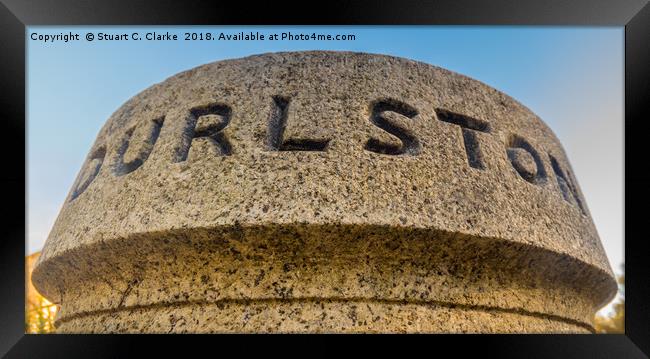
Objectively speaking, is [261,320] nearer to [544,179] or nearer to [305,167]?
[305,167]

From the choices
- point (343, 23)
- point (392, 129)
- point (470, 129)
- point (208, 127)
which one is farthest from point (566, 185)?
point (208, 127)

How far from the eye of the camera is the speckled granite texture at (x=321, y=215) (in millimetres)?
2004

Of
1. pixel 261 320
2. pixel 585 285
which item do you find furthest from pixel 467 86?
pixel 261 320

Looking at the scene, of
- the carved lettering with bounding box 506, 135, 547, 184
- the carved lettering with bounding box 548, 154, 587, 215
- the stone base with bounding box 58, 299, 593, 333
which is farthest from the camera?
the carved lettering with bounding box 548, 154, 587, 215

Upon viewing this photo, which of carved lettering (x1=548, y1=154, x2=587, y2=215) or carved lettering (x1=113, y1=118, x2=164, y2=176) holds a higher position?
carved lettering (x1=113, y1=118, x2=164, y2=176)

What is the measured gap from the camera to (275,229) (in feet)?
6.38

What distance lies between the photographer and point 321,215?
1.94 meters

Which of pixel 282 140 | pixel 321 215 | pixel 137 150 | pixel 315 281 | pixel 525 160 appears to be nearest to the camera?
pixel 321 215

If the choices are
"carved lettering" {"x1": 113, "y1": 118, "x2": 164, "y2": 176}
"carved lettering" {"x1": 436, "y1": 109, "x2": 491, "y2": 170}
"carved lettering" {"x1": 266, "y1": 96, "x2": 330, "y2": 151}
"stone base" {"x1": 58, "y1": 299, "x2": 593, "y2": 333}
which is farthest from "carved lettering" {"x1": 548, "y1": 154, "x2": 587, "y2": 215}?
"carved lettering" {"x1": 113, "y1": 118, "x2": 164, "y2": 176}

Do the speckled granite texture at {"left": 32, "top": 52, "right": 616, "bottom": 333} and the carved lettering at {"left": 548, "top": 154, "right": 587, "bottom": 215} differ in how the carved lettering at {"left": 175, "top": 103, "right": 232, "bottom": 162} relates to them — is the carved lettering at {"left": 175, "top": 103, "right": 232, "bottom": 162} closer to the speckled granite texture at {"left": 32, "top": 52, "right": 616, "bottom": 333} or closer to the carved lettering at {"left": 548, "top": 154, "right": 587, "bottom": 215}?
the speckled granite texture at {"left": 32, "top": 52, "right": 616, "bottom": 333}

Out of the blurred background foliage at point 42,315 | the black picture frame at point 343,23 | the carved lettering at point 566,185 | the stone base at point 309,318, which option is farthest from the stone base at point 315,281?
the blurred background foliage at point 42,315

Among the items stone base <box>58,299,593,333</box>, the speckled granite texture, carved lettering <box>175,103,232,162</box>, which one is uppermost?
carved lettering <box>175,103,232,162</box>

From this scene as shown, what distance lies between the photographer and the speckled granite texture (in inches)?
78.9

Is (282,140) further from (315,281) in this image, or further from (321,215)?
(315,281)
